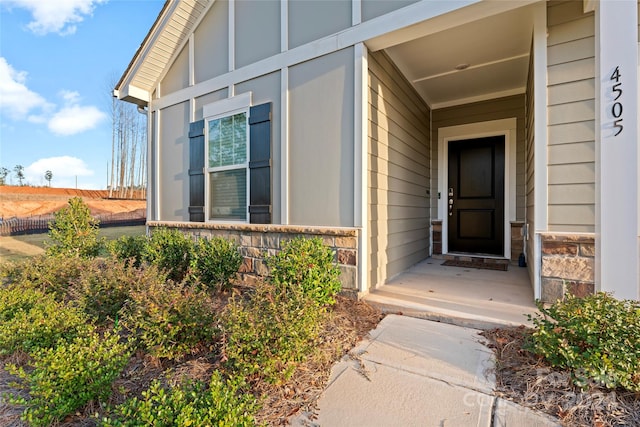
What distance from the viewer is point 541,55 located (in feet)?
8.28

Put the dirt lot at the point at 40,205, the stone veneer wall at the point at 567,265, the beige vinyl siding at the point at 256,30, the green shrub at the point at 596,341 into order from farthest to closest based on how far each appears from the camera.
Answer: the dirt lot at the point at 40,205, the beige vinyl siding at the point at 256,30, the stone veneer wall at the point at 567,265, the green shrub at the point at 596,341

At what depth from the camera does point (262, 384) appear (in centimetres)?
156

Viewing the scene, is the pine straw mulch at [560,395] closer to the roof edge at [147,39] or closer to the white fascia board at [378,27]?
the white fascia board at [378,27]

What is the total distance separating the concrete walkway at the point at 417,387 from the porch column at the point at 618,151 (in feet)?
3.08

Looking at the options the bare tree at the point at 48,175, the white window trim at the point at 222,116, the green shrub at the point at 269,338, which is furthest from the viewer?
the bare tree at the point at 48,175

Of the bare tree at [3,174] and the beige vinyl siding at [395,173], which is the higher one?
the bare tree at [3,174]

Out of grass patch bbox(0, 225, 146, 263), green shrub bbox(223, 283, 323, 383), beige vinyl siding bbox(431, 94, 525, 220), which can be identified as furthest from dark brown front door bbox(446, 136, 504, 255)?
grass patch bbox(0, 225, 146, 263)

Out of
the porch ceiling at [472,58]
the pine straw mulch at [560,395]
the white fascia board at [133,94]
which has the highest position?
the white fascia board at [133,94]

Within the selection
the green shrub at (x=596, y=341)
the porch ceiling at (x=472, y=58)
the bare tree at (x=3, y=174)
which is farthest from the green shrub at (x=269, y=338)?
the bare tree at (x=3, y=174)

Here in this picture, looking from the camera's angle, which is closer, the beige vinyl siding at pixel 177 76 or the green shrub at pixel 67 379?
the green shrub at pixel 67 379

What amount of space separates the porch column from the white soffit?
4.50 m

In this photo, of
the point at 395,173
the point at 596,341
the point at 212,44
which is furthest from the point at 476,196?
the point at 212,44

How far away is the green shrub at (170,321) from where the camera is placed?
1803mm

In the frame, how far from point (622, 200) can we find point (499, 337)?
1154 mm
